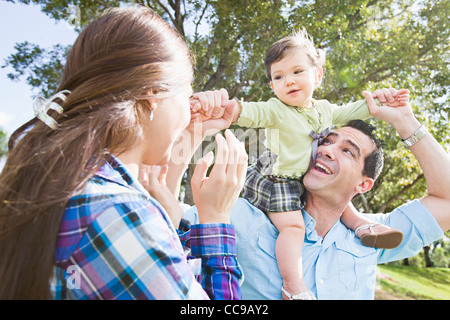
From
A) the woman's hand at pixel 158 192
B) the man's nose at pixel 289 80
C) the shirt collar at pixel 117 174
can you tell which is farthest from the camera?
the man's nose at pixel 289 80

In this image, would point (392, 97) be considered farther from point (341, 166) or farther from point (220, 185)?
point (220, 185)

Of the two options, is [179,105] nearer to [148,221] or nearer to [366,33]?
[148,221]

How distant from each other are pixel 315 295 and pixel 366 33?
733cm

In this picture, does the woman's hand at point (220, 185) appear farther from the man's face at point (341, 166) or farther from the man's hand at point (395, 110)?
the man's hand at point (395, 110)

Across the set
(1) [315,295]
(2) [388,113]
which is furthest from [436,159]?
(1) [315,295]

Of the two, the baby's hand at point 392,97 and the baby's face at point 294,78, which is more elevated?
the baby's face at point 294,78

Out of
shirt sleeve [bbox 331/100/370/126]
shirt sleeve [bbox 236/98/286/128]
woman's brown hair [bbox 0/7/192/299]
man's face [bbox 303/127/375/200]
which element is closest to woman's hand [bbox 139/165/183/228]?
woman's brown hair [bbox 0/7/192/299]

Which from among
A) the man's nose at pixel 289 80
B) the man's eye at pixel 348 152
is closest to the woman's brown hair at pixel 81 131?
the man's nose at pixel 289 80

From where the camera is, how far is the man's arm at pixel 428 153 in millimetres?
2621

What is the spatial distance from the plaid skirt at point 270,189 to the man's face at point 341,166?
101 millimetres

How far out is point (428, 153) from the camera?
2646 mm

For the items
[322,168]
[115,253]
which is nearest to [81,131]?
[115,253]

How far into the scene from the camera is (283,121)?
2471 mm
